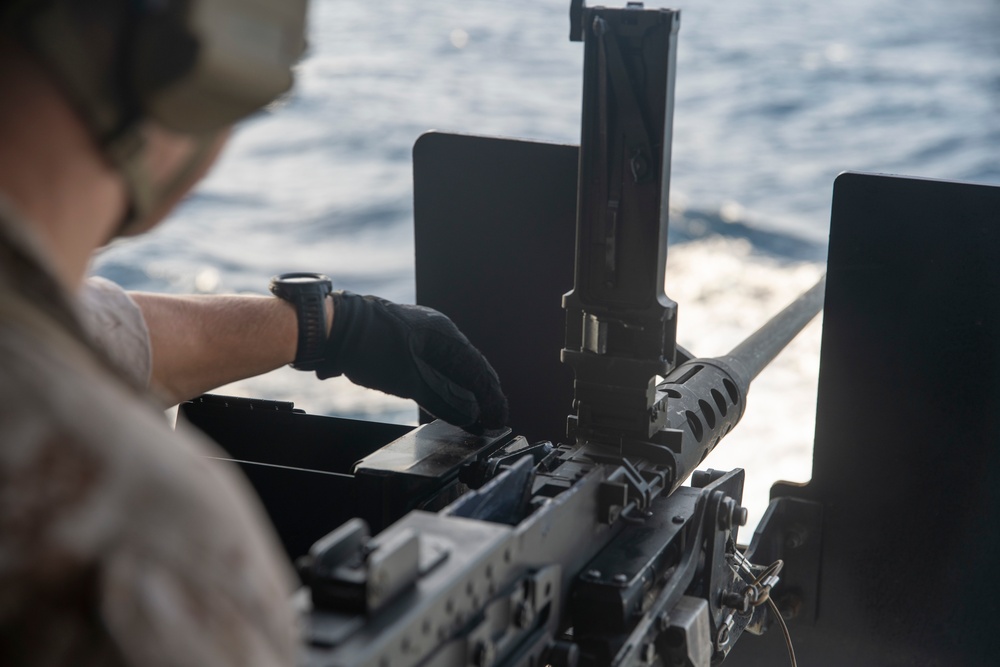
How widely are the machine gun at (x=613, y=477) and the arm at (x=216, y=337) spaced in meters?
0.23

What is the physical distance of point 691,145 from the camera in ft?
31.9

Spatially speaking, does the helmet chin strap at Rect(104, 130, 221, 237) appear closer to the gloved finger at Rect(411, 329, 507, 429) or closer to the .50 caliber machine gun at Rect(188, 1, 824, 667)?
the .50 caliber machine gun at Rect(188, 1, 824, 667)

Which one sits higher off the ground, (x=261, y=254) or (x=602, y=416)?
(x=602, y=416)

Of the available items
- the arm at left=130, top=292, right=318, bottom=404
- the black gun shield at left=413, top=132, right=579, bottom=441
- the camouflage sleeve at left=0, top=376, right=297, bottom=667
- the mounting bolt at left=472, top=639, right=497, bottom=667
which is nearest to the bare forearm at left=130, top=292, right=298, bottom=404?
the arm at left=130, top=292, right=318, bottom=404

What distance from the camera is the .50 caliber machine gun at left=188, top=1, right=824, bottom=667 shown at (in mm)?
1086

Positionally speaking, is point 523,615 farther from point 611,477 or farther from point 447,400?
point 447,400

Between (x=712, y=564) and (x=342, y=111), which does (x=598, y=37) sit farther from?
(x=342, y=111)

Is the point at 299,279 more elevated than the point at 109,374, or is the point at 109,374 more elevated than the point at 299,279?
the point at 109,374

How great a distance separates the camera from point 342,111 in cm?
976

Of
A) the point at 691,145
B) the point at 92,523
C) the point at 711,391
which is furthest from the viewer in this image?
the point at 691,145

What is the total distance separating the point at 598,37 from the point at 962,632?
106 cm

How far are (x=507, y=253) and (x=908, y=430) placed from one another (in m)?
0.68

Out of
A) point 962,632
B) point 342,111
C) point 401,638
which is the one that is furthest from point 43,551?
point 342,111

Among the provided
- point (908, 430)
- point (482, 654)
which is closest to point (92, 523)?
point (482, 654)
